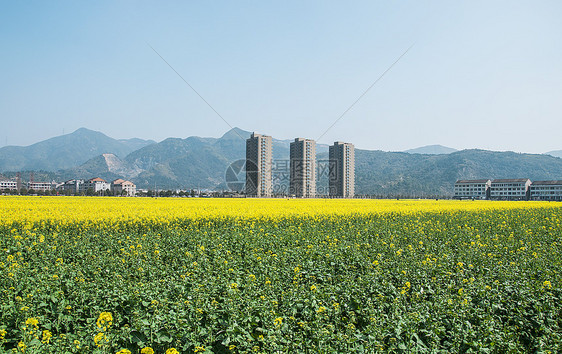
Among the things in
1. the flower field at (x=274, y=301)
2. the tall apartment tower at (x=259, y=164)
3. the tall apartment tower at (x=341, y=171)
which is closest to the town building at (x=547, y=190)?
the tall apartment tower at (x=341, y=171)

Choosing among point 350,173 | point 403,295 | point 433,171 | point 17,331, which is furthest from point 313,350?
point 433,171

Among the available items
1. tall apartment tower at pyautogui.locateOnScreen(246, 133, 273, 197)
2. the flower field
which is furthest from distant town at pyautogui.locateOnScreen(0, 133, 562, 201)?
the flower field

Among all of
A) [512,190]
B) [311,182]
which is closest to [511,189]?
[512,190]

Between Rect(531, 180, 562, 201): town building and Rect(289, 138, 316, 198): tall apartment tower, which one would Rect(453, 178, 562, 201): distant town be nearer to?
Rect(531, 180, 562, 201): town building

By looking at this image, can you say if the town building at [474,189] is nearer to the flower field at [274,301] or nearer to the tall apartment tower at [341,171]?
the tall apartment tower at [341,171]

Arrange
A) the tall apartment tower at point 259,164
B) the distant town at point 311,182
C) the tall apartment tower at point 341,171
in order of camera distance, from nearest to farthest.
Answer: the distant town at point 311,182 < the tall apartment tower at point 259,164 < the tall apartment tower at point 341,171

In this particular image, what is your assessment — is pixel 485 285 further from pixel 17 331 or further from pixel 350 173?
pixel 350 173

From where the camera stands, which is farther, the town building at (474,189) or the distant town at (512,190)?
the town building at (474,189)
